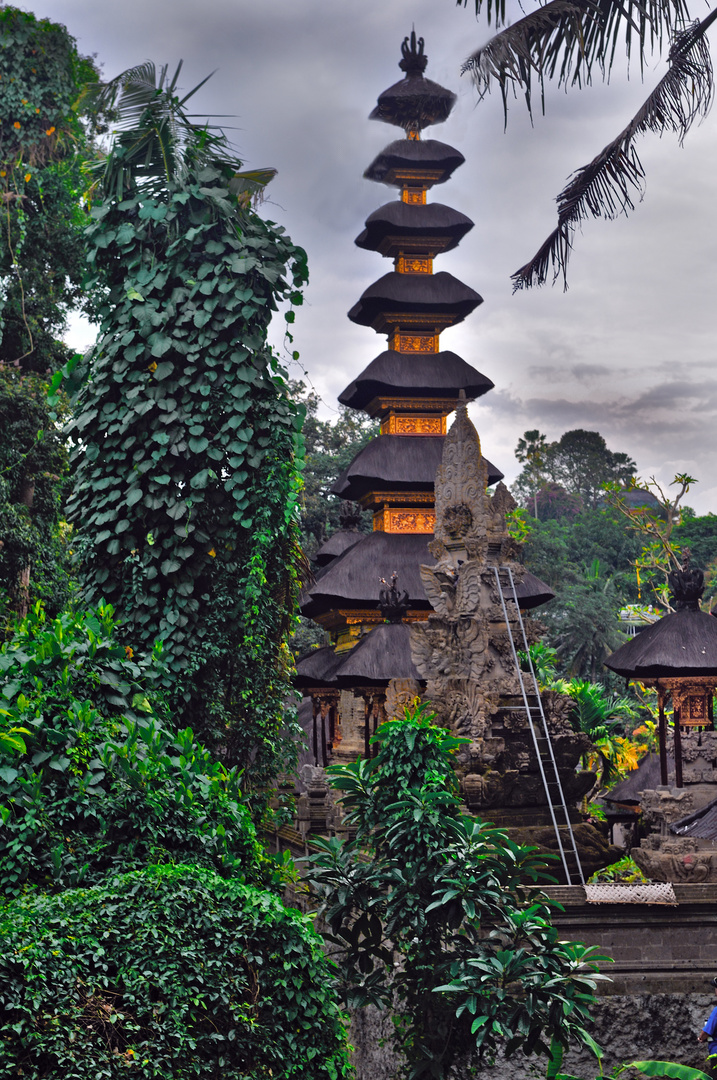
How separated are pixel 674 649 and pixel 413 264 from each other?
1345cm

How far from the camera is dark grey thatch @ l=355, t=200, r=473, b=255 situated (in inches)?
874

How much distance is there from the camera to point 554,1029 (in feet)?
19.5

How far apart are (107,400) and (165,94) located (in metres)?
2.52

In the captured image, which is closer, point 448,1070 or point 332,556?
point 448,1070

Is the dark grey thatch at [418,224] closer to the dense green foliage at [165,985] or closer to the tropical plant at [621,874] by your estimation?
the tropical plant at [621,874]

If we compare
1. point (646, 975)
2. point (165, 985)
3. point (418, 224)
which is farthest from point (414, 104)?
point (165, 985)

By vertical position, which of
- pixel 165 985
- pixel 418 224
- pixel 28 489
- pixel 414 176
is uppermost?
pixel 414 176

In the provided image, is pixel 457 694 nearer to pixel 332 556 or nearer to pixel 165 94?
pixel 165 94

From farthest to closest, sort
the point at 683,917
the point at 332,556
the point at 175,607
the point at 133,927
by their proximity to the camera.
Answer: the point at 332,556 → the point at 683,917 → the point at 175,607 → the point at 133,927

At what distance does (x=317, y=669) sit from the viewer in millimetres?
20781


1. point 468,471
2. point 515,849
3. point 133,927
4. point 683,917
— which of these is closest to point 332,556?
point 468,471

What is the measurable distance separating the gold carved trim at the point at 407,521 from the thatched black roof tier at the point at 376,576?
0.68 ft

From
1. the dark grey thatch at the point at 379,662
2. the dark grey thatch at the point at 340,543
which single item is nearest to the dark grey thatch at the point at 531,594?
the dark grey thatch at the point at 379,662

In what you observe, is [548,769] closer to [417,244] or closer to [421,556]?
[421,556]
